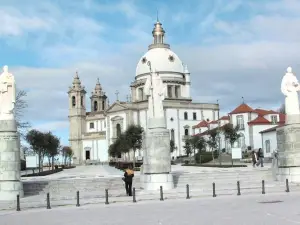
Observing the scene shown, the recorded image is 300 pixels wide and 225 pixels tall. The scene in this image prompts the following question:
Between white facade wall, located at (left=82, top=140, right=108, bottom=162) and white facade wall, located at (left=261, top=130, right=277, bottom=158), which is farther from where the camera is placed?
white facade wall, located at (left=82, top=140, right=108, bottom=162)

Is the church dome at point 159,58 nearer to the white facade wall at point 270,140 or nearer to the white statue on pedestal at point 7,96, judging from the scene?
the white facade wall at point 270,140

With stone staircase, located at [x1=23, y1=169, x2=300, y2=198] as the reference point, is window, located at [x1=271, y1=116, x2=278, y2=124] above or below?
above

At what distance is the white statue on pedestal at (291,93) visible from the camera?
89.0 ft

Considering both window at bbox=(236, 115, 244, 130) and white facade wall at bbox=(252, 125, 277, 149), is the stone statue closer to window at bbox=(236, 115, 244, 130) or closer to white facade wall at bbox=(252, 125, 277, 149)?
white facade wall at bbox=(252, 125, 277, 149)

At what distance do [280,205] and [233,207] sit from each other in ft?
5.02

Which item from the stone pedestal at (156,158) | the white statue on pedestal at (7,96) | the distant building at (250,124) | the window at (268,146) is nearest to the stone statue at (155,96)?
the stone pedestal at (156,158)

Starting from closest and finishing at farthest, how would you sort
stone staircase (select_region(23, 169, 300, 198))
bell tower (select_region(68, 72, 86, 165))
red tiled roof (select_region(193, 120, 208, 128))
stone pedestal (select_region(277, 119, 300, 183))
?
stone staircase (select_region(23, 169, 300, 198)) → stone pedestal (select_region(277, 119, 300, 183)) → red tiled roof (select_region(193, 120, 208, 128)) → bell tower (select_region(68, 72, 86, 165))

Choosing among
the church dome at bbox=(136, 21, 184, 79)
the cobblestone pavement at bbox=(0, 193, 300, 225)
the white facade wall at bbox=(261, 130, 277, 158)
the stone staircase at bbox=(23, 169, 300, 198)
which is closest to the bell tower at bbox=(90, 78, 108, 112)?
the church dome at bbox=(136, 21, 184, 79)


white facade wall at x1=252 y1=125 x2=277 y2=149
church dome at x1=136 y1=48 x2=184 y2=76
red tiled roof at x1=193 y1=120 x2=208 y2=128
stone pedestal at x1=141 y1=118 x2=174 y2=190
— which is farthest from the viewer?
church dome at x1=136 y1=48 x2=184 y2=76

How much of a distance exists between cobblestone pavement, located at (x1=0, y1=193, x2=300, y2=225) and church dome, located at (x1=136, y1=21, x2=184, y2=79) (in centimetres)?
9234

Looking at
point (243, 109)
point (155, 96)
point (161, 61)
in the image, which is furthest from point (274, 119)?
point (155, 96)

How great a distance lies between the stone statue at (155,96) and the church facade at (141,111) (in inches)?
2774

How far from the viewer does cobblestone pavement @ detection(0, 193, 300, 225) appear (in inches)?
529

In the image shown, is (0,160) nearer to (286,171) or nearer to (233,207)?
(233,207)
